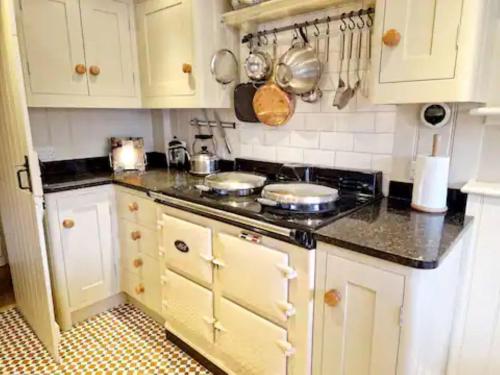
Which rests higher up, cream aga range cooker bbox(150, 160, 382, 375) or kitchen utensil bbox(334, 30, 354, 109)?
kitchen utensil bbox(334, 30, 354, 109)

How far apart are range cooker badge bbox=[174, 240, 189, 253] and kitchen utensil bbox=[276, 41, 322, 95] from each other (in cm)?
93

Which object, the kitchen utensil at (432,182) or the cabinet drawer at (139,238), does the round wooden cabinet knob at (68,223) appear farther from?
the kitchen utensil at (432,182)

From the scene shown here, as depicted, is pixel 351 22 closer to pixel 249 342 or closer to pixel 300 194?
pixel 300 194

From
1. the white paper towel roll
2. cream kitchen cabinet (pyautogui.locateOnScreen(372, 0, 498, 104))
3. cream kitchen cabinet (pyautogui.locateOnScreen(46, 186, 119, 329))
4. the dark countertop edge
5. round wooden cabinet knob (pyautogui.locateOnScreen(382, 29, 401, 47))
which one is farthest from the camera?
cream kitchen cabinet (pyautogui.locateOnScreen(46, 186, 119, 329))

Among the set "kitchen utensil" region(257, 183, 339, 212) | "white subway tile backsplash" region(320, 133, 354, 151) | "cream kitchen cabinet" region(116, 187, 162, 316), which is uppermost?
"white subway tile backsplash" region(320, 133, 354, 151)

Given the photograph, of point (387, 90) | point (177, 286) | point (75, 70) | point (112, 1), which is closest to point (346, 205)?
point (387, 90)

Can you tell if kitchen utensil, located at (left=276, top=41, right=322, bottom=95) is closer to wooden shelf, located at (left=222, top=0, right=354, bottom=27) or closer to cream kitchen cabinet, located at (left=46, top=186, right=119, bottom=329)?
wooden shelf, located at (left=222, top=0, right=354, bottom=27)

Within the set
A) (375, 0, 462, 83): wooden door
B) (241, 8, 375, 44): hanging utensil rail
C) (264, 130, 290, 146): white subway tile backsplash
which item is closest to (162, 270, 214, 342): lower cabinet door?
(264, 130, 290, 146): white subway tile backsplash

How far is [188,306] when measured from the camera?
1.75 metres

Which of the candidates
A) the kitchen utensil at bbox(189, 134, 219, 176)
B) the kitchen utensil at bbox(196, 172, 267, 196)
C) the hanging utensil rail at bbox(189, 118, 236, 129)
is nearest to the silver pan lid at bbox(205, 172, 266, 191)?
the kitchen utensil at bbox(196, 172, 267, 196)

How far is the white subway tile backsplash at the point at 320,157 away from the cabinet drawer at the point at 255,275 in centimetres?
68

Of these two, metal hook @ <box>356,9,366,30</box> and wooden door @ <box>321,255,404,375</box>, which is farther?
metal hook @ <box>356,9,366,30</box>

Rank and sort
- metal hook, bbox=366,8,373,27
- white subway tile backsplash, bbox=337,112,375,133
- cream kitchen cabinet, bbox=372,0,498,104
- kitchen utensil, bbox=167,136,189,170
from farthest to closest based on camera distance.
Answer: kitchen utensil, bbox=167,136,189,170 < white subway tile backsplash, bbox=337,112,375,133 < metal hook, bbox=366,8,373,27 < cream kitchen cabinet, bbox=372,0,498,104

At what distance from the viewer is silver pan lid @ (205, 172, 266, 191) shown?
1.64 m
